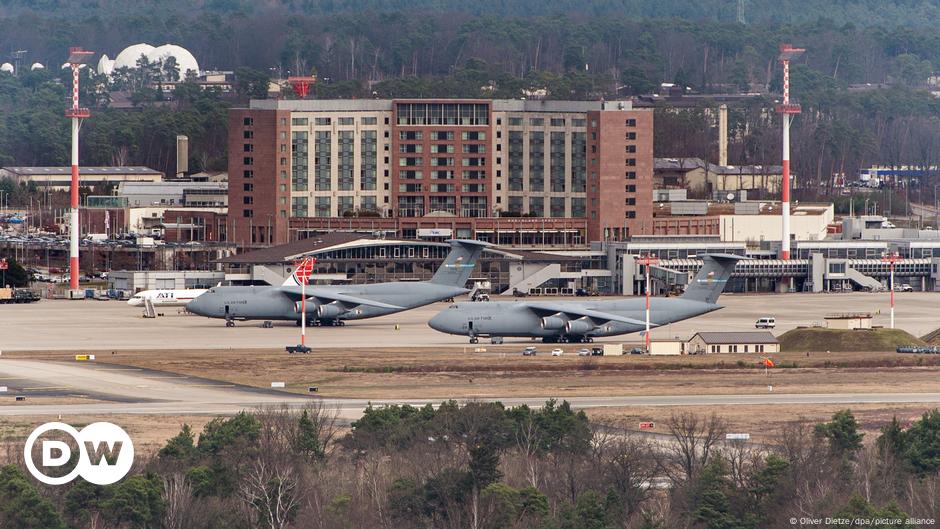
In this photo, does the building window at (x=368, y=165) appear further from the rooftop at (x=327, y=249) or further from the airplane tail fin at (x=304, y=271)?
the airplane tail fin at (x=304, y=271)

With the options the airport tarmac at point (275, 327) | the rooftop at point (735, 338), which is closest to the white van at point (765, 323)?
the airport tarmac at point (275, 327)

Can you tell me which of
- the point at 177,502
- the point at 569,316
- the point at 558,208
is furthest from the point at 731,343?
the point at 558,208

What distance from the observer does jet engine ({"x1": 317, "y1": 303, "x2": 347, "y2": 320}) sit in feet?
433

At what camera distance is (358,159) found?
652 feet

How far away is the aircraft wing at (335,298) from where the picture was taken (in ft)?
429

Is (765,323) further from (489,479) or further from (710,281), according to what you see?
(489,479)

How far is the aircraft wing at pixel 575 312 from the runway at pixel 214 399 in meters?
29.0

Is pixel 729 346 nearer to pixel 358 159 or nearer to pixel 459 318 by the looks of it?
pixel 459 318

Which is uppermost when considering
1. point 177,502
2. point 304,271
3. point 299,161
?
point 299,161

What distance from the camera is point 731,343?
368 feet

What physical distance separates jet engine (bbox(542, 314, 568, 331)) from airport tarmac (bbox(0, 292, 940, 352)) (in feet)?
17.8

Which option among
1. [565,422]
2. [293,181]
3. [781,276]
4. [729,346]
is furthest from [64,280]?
[565,422]

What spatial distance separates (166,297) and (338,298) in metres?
27.3

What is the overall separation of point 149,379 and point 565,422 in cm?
3426
